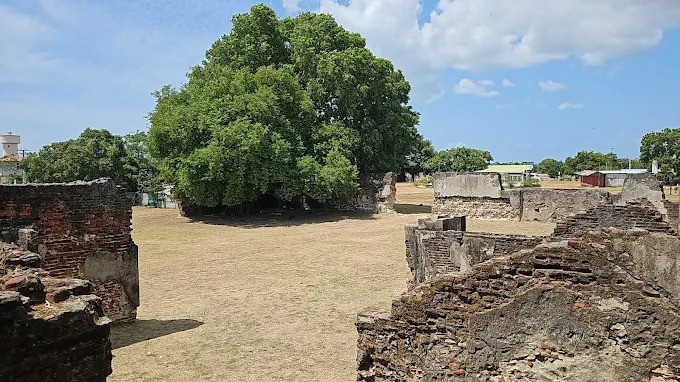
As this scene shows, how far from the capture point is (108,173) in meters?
42.7

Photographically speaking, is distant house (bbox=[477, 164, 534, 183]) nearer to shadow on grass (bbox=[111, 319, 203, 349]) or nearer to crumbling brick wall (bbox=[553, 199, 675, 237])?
crumbling brick wall (bbox=[553, 199, 675, 237])

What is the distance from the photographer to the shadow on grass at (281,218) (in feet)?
90.2

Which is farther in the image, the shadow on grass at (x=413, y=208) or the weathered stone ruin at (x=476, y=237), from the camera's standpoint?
the shadow on grass at (x=413, y=208)

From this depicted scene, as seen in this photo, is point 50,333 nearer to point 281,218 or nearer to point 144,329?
point 144,329

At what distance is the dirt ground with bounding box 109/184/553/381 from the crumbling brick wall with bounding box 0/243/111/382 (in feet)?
12.0

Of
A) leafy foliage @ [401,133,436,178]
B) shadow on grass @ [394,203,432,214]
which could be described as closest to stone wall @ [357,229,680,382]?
shadow on grass @ [394,203,432,214]

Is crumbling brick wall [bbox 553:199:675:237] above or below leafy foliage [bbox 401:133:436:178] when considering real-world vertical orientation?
below

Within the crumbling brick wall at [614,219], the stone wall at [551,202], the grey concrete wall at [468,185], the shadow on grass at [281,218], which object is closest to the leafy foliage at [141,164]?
the shadow on grass at [281,218]

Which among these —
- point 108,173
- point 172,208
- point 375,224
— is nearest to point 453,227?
point 375,224

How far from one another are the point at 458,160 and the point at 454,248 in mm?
68490

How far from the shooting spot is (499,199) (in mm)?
26781

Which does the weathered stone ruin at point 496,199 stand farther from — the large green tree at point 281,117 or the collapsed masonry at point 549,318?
the collapsed masonry at point 549,318

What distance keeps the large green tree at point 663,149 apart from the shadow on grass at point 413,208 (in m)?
29.4

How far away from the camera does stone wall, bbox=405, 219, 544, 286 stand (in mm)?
7754
